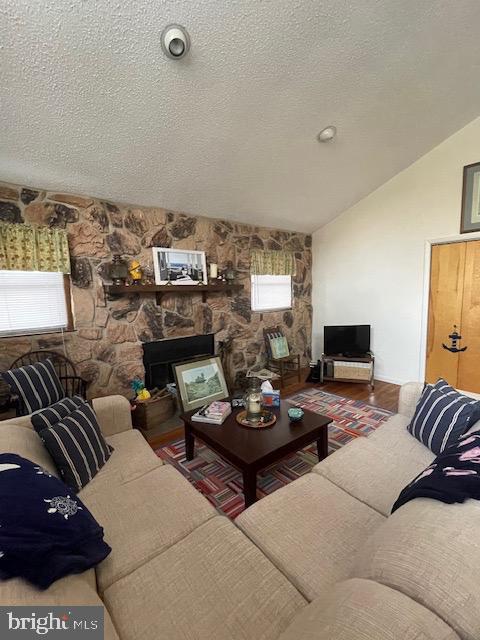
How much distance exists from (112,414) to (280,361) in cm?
249

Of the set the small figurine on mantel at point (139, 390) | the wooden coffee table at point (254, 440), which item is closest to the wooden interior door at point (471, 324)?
the wooden coffee table at point (254, 440)

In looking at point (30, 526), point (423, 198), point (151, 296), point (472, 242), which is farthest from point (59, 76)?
point (472, 242)

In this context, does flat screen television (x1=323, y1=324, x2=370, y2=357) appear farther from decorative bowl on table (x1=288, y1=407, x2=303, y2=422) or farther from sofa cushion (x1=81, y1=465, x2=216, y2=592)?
sofa cushion (x1=81, y1=465, x2=216, y2=592)

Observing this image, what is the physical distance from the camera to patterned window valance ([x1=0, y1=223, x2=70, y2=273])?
2281 mm

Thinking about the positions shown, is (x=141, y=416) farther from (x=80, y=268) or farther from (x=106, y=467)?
(x=80, y=268)

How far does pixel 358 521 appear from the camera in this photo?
1208 millimetres

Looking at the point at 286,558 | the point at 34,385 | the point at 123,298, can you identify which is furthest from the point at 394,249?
the point at 34,385

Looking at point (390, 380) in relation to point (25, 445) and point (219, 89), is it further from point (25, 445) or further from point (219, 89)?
point (25, 445)

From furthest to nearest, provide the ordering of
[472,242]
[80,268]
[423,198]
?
1. [423,198]
2. [472,242]
3. [80,268]

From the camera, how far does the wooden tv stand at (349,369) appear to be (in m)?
3.71

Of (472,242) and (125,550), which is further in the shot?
(472,242)

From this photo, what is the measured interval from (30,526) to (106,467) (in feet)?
2.71

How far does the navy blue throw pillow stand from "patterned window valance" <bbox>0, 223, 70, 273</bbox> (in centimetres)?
184

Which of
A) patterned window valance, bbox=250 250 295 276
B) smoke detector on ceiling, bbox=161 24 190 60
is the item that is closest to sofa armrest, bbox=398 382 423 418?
patterned window valance, bbox=250 250 295 276
